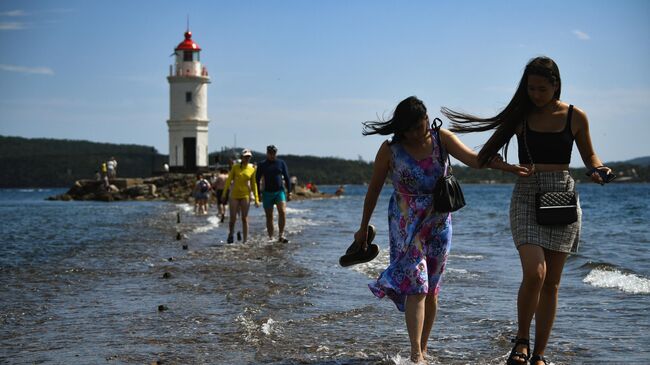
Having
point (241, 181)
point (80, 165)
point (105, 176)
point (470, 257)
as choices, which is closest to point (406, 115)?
point (470, 257)

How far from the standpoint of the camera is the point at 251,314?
7594 mm

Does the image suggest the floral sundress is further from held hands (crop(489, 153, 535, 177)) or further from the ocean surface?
the ocean surface

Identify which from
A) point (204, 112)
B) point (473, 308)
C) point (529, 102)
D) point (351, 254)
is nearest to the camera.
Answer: point (529, 102)

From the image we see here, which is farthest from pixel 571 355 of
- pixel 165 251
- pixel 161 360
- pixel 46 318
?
pixel 165 251

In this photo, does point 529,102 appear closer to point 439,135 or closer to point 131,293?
point 439,135

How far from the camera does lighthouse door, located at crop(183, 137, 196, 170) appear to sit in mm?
58781

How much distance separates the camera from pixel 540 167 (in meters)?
5.15

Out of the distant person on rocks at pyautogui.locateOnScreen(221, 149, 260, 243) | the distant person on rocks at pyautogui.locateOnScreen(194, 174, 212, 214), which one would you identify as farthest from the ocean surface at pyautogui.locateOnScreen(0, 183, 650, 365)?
the distant person on rocks at pyautogui.locateOnScreen(194, 174, 212, 214)

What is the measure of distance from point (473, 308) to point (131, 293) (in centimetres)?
376

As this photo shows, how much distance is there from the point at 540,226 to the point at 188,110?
181 ft

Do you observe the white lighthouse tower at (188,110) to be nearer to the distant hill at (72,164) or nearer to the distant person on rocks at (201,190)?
the distant person on rocks at (201,190)

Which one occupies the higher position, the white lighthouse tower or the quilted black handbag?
the white lighthouse tower

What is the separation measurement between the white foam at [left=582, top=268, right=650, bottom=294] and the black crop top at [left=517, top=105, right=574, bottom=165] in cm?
467

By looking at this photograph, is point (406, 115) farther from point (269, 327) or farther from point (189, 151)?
point (189, 151)
